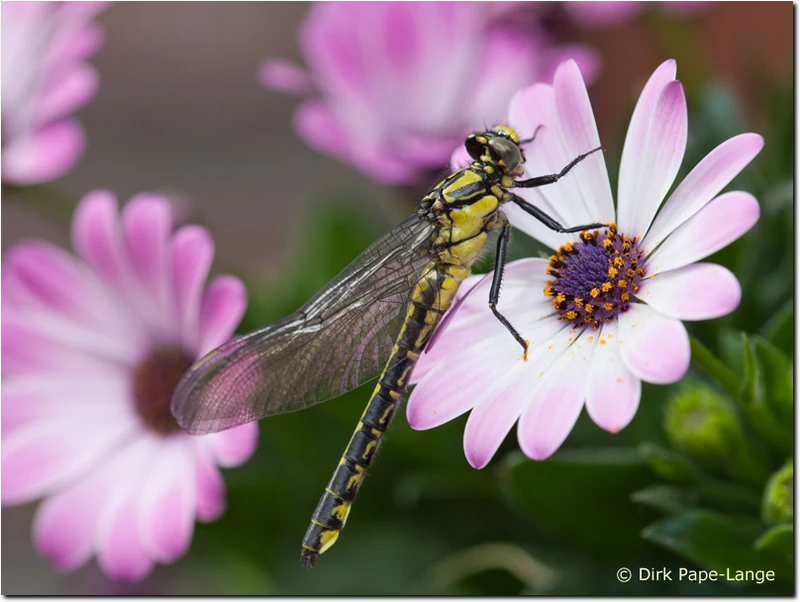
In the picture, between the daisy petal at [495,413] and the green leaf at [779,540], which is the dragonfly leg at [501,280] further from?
the green leaf at [779,540]

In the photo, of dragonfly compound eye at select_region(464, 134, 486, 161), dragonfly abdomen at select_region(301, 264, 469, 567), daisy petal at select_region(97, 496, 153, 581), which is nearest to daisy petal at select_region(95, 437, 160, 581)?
daisy petal at select_region(97, 496, 153, 581)

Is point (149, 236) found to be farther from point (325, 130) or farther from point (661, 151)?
point (661, 151)

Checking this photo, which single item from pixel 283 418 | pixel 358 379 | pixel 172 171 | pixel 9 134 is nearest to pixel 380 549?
pixel 283 418

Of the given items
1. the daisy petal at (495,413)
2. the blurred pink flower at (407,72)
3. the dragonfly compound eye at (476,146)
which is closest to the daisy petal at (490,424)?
the daisy petal at (495,413)

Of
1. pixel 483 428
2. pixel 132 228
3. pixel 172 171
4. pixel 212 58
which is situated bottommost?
pixel 483 428

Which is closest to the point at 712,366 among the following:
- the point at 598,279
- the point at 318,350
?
the point at 598,279

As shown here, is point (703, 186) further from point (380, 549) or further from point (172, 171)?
point (172, 171)
